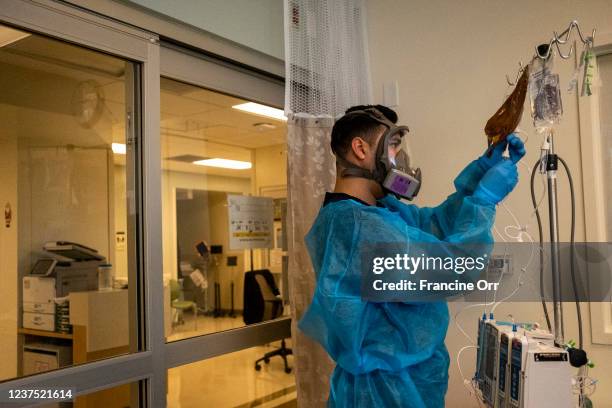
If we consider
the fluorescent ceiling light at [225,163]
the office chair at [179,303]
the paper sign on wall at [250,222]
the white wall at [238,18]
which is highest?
the white wall at [238,18]

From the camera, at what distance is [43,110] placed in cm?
163

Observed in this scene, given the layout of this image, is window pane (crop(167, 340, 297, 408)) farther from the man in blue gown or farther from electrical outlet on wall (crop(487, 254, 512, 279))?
electrical outlet on wall (crop(487, 254, 512, 279))

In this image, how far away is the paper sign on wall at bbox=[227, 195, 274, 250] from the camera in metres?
2.20

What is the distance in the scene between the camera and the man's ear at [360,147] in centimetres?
158

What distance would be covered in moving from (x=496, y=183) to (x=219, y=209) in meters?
1.22

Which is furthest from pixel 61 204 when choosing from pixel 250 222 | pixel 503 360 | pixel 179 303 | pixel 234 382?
pixel 503 360

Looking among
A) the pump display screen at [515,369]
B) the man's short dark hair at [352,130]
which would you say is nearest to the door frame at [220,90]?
the man's short dark hair at [352,130]

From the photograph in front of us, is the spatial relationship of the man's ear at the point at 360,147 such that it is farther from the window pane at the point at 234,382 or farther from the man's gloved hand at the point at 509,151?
the window pane at the point at 234,382

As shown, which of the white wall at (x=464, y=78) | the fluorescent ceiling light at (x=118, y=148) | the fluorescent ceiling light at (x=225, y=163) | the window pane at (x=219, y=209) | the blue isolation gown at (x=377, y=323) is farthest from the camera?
the fluorescent ceiling light at (x=225, y=163)

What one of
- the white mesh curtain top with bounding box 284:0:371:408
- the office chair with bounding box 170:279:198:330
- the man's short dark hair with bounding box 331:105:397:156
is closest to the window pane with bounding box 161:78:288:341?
the office chair with bounding box 170:279:198:330

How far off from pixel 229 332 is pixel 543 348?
1163 mm

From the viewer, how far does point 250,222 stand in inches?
88.9

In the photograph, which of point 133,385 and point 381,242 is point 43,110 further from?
point 381,242

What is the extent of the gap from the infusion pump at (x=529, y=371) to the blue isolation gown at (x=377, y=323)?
7.9 inches
